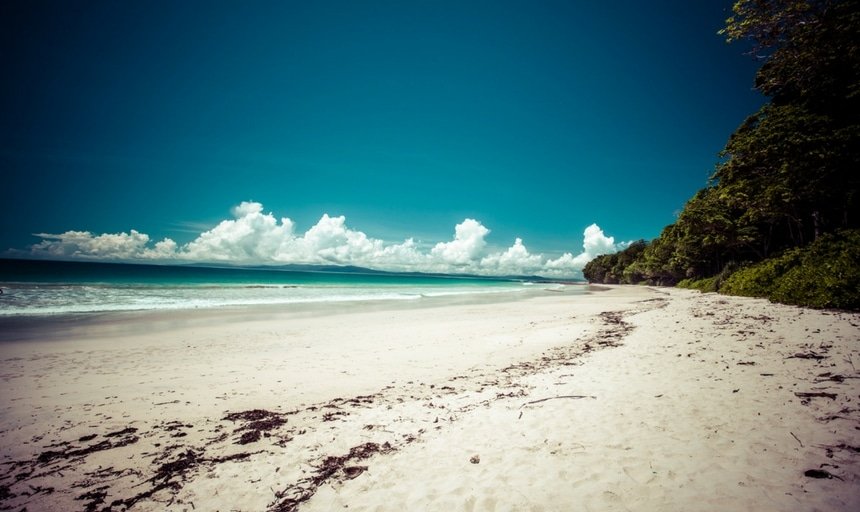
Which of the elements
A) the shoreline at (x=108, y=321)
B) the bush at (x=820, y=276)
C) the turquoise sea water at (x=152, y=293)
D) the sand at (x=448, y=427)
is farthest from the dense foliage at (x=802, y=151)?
the turquoise sea water at (x=152, y=293)

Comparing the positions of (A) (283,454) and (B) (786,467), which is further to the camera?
(A) (283,454)

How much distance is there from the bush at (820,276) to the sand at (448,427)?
10.9ft

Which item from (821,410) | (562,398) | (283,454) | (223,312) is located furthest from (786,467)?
(223,312)

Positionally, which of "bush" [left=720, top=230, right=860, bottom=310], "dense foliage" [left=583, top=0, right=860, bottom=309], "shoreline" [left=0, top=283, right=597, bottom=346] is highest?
"dense foliage" [left=583, top=0, right=860, bottom=309]

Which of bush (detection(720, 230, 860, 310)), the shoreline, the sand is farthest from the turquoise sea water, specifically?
bush (detection(720, 230, 860, 310))

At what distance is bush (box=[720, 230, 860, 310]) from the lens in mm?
12922

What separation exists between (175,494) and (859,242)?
25.3 metres

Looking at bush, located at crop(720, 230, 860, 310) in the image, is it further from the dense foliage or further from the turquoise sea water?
the turquoise sea water

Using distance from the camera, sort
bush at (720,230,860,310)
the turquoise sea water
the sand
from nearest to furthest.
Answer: the sand → bush at (720,230,860,310) → the turquoise sea water

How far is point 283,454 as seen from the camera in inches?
191

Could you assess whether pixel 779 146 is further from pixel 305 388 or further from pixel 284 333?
pixel 284 333

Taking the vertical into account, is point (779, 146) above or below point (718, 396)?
above

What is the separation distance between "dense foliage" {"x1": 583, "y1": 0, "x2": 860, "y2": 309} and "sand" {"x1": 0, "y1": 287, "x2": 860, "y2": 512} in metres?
6.17

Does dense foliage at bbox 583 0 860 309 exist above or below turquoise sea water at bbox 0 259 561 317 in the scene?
above
